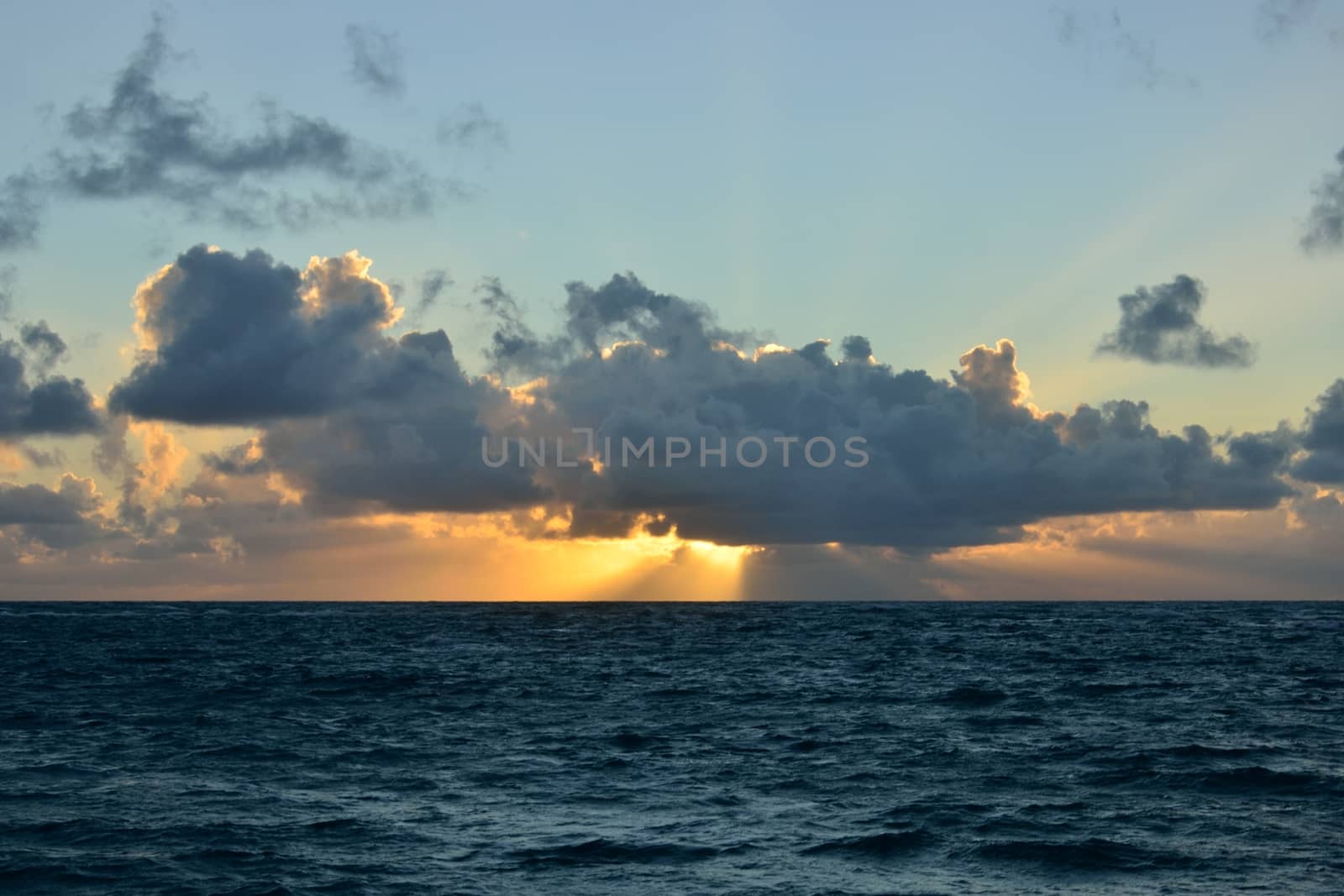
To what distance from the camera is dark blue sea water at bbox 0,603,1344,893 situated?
103ft

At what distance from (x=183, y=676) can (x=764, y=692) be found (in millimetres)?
43625

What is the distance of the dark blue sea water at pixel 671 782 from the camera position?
31484mm

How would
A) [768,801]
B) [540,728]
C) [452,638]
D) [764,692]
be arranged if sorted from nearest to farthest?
[768,801] → [540,728] → [764,692] → [452,638]

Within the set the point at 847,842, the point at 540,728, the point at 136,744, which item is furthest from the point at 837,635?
the point at 847,842

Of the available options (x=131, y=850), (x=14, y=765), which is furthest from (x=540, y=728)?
(x=131, y=850)

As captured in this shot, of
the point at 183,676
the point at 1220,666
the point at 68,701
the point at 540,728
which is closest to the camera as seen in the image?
the point at 540,728

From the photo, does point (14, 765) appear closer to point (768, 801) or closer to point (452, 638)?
point (768, 801)

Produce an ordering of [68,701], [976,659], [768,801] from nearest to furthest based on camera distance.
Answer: [768,801]
[68,701]
[976,659]

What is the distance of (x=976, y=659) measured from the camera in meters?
110

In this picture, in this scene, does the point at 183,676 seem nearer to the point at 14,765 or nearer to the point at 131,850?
the point at 14,765

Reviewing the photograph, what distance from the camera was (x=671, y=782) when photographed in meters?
43.6

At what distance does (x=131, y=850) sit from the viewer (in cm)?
3319

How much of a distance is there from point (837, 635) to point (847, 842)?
125132 millimetres

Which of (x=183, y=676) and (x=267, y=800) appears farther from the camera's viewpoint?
(x=183, y=676)
